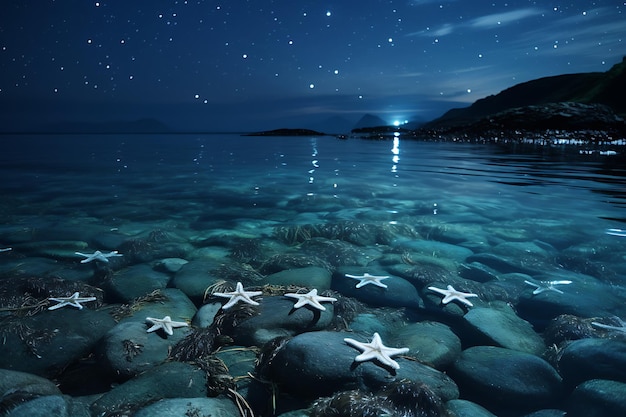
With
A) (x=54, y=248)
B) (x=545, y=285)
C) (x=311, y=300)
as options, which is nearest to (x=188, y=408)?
(x=311, y=300)

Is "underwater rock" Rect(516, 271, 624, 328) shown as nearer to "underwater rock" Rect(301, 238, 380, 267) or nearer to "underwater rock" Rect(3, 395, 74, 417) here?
"underwater rock" Rect(301, 238, 380, 267)

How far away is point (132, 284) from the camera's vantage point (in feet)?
20.8

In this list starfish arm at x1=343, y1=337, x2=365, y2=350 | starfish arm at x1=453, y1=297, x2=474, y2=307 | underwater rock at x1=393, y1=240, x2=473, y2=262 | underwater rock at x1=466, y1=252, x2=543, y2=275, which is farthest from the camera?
underwater rock at x1=393, y1=240, x2=473, y2=262

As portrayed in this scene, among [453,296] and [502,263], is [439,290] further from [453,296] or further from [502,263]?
[502,263]

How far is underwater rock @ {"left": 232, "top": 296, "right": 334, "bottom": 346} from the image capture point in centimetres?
474

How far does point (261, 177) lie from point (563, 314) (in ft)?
59.2

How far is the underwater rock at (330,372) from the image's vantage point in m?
3.70

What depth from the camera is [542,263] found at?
314 inches

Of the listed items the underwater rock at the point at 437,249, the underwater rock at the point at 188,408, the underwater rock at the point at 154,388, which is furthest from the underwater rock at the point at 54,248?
the underwater rock at the point at 437,249

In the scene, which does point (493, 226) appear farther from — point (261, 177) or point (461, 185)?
point (261, 177)

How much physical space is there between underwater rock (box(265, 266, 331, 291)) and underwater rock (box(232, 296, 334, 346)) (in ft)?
3.66

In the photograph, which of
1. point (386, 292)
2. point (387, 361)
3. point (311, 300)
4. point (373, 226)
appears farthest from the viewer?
point (373, 226)

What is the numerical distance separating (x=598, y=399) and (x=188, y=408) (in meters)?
4.01

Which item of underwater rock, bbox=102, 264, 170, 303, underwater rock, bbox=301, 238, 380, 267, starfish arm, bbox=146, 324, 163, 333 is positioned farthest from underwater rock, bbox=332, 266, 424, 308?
underwater rock, bbox=102, 264, 170, 303
